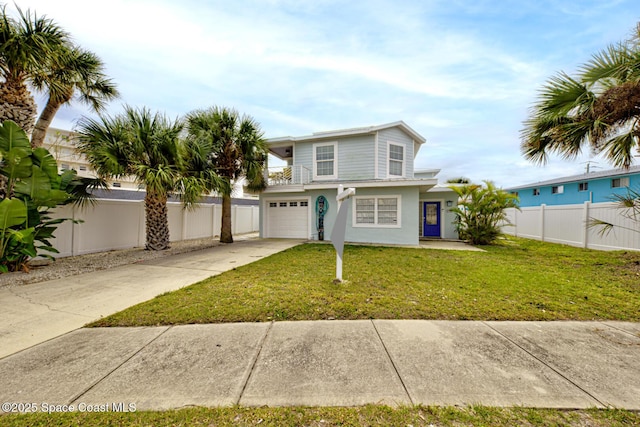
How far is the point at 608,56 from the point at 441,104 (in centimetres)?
898

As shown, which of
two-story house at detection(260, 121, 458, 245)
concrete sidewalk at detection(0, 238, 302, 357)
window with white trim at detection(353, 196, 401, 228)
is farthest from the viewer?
window with white trim at detection(353, 196, 401, 228)

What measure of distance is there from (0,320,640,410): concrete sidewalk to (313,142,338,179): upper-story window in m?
9.92

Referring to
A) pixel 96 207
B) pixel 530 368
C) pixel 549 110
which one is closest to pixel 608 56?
pixel 549 110

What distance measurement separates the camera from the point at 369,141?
11930 mm

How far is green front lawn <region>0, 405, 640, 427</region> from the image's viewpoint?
178cm

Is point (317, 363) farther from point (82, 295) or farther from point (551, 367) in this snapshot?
point (82, 295)

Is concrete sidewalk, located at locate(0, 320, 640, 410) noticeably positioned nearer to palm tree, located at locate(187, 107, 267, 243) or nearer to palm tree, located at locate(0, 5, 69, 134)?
palm tree, located at locate(0, 5, 69, 134)

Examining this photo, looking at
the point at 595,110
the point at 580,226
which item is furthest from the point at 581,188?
the point at 595,110

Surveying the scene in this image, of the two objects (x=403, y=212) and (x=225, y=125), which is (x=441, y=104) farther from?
(x=225, y=125)

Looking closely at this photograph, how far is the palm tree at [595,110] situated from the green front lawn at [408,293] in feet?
11.1

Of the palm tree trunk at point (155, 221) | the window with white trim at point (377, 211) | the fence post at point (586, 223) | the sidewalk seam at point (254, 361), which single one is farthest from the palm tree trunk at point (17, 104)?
the fence post at point (586, 223)

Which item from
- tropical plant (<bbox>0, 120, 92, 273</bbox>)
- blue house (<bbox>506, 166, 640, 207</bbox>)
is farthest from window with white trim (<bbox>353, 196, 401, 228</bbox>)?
blue house (<bbox>506, 166, 640, 207</bbox>)

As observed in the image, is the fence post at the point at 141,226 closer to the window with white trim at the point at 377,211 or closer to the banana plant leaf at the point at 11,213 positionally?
the banana plant leaf at the point at 11,213

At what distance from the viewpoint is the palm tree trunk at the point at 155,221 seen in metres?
8.84
